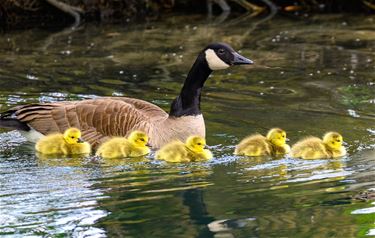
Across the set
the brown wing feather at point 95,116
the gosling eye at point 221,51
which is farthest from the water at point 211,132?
the gosling eye at point 221,51

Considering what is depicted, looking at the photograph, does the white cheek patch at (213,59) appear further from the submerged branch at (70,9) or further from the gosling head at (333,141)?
the submerged branch at (70,9)

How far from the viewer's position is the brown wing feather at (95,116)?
31.8 feet

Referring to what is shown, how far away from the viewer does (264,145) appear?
29.9 ft

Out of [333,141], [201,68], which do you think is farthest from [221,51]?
[333,141]

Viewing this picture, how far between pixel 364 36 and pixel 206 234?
12.0 meters

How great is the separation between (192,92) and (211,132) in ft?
2.72

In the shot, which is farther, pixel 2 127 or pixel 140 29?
pixel 140 29

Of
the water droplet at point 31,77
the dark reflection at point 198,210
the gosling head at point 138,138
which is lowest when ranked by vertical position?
the dark reflection at point 198,210

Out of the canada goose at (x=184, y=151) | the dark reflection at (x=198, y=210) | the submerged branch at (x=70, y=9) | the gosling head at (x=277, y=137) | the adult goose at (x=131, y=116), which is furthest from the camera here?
the submerged branch at (x=70, y=9)

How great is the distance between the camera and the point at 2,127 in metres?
10.4

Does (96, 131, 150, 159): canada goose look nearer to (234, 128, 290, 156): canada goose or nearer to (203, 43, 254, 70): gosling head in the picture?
(234, 128, 290, 156): canada goose

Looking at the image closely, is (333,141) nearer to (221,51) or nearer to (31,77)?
(221,51)

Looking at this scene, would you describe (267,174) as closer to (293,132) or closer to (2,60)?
(293,132)

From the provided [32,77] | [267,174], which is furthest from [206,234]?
[32,77]
